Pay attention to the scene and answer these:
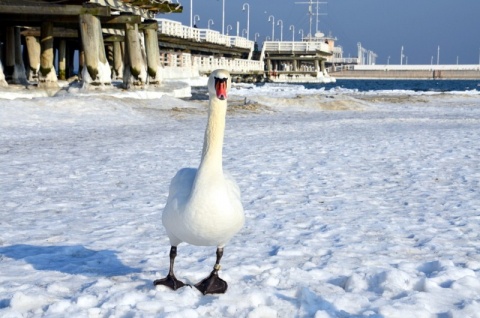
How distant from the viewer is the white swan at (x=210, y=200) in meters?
4.02

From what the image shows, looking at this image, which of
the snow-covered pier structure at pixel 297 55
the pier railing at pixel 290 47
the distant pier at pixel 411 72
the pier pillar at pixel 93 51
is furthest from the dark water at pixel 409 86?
the distant pier at pixel 411 72

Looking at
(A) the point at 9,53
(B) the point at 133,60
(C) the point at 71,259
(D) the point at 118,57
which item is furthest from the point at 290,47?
(C) the point at 71,259

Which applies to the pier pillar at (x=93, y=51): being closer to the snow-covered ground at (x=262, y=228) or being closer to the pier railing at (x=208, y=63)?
the snow-covered ground at (x=262, y=228)

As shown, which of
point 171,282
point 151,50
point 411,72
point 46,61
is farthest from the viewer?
point 411,72

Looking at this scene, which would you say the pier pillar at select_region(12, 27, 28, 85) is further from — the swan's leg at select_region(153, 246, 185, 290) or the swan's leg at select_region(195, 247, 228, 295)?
the swan's leg at select_region(195, 247, 228, 295)

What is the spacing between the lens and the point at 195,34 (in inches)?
3209

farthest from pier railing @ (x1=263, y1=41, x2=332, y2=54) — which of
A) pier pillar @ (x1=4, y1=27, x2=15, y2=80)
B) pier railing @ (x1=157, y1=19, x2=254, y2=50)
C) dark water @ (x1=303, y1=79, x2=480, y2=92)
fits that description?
pier pillar @ (x1=4, y1=27, x2=15, y2=80)

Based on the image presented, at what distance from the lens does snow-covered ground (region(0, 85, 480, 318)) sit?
428cm

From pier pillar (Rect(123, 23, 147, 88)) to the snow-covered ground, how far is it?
413 inches

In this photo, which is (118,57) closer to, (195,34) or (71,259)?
A: (195,34)

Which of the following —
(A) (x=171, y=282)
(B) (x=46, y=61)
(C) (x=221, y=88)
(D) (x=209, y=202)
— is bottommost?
(A) (x=171, y=282)

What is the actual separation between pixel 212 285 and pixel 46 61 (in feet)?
69.8

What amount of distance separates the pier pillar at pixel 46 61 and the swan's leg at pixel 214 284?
20.2 metres

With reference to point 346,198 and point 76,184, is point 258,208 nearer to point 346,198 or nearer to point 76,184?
point 346,198
